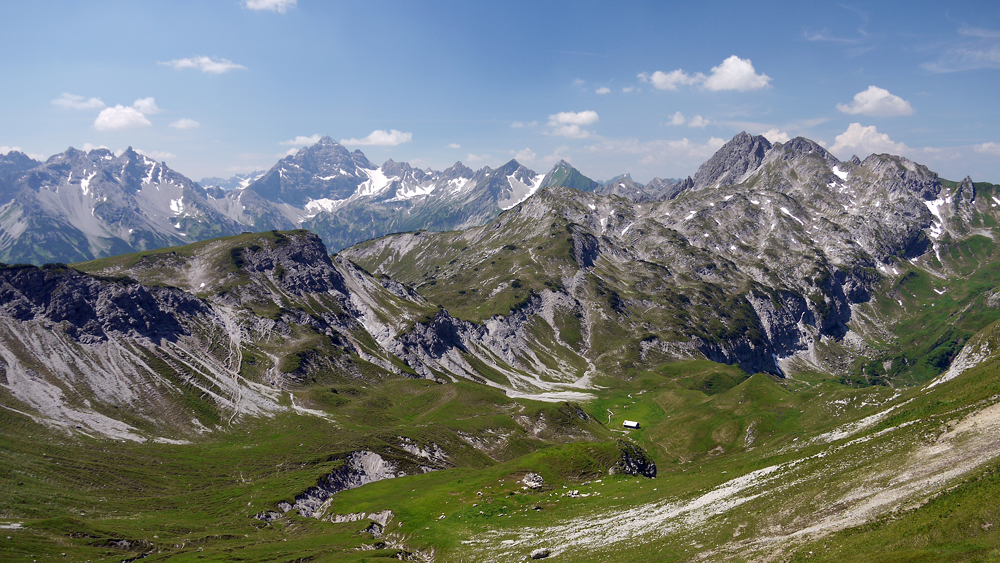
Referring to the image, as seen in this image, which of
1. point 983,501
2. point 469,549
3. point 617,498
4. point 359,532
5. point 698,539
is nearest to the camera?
point 983,501

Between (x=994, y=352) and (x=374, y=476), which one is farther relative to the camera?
(x=374, y=476)

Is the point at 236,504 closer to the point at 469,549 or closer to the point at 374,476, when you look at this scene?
the point at 374,476

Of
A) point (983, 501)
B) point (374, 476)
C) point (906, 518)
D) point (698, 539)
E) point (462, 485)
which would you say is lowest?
point (374, 476)

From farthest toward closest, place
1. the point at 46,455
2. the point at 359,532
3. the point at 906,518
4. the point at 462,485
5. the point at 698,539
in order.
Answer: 1. the point at 46,455
2. the point at 462,485
3. the point at 359,532
4. the point at 698,539
5. the point at 906,518

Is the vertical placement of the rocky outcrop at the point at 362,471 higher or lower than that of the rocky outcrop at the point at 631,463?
lower

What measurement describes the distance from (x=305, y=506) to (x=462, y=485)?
47.3 meters

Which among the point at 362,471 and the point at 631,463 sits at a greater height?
the point at 631,463

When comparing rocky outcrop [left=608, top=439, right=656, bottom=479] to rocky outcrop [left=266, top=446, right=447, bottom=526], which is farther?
rocky outcrop [left=266, top=446, right=447, bottom=526]

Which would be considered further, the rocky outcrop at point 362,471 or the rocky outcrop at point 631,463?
the rocky outcrop at point 362,471

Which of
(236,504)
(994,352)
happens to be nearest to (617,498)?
(994,352)

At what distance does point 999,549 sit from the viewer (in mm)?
37188

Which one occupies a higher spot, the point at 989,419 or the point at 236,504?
the point at 989,419

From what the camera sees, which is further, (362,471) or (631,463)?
(362,471)

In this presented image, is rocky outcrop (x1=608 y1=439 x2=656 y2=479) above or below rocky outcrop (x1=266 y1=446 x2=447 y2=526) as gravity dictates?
above
